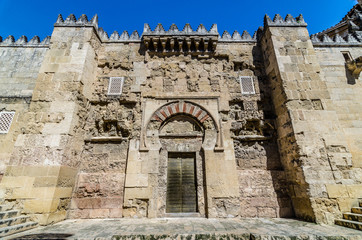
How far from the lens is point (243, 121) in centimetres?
548

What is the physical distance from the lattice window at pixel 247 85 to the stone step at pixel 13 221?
652 centimetres

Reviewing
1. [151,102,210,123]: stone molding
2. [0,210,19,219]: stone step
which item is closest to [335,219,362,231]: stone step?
[151,102,210,123]: stone molding

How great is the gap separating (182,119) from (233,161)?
194cm

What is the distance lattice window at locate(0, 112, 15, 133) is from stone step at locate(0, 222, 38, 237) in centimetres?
332

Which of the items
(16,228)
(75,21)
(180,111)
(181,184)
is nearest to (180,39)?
(180,111)

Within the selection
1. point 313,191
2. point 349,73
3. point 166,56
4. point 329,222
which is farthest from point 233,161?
point 349,73

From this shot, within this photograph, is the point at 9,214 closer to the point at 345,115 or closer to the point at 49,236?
the point at 49,236

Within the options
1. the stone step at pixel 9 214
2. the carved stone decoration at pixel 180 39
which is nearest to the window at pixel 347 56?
the carved stone decoration at pixel 180 39

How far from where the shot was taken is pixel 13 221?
352cm

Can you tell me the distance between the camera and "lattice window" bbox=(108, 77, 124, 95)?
586 cm

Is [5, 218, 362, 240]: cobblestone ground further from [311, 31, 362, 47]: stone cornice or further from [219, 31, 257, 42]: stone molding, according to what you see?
[311, 31, 362, 47]: stone cornice

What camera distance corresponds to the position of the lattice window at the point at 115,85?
5.86m

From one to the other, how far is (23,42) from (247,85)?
8.74m

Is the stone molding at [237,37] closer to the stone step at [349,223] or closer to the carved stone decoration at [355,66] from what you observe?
the carved stone decoration at [355,66]
